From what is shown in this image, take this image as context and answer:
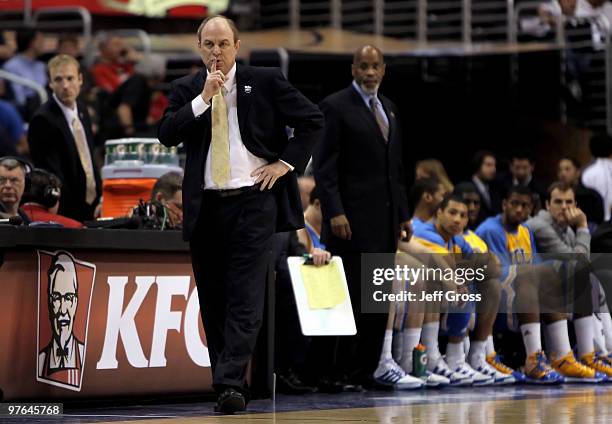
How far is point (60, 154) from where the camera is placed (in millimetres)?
10594

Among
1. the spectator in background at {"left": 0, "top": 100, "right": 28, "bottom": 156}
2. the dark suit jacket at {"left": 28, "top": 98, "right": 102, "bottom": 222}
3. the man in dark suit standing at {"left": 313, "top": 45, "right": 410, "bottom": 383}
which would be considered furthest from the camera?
the spectator in background at {"left": 0, "top": 100, "right": 28, "bottom": 156}

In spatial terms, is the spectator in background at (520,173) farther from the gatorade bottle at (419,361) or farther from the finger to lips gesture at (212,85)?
the finger to lips gesture at (212,85)

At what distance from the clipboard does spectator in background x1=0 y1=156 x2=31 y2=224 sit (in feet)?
6.10

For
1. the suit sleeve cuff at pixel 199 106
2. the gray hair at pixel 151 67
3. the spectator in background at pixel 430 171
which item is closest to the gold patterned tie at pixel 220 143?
the suit sleeve cuff at pixel 199 106

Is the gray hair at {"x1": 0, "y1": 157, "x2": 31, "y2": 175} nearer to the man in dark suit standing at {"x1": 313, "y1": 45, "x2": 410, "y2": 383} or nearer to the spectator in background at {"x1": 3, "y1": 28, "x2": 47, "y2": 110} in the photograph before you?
the man in dark suit standing at {"x1": 313, "y1": 45, "x2": 410, "y2": 383}

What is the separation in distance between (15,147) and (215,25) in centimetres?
649

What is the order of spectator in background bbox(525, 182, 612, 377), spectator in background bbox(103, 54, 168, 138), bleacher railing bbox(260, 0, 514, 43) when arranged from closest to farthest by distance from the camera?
spectator in background bbox(525, 182, 612, 377), spectator in background bbox(103, 54, 168, 138), bleacher railing bbox(260, 0, 514, 43)

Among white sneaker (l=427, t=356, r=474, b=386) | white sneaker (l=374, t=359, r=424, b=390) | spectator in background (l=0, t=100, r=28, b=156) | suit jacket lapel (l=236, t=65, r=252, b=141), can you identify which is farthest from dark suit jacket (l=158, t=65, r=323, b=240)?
spectator in background (l=0, t=100, r=28, b=156)

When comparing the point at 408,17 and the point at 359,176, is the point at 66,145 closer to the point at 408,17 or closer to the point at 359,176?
the point at 359,176

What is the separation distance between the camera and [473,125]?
60.8ft

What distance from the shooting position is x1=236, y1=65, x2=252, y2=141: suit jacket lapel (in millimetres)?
8164

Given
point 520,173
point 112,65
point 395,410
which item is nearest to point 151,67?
point 112,65

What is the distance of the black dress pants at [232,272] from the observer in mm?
7980

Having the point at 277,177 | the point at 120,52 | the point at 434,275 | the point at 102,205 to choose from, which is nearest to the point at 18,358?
the point at 277,177
